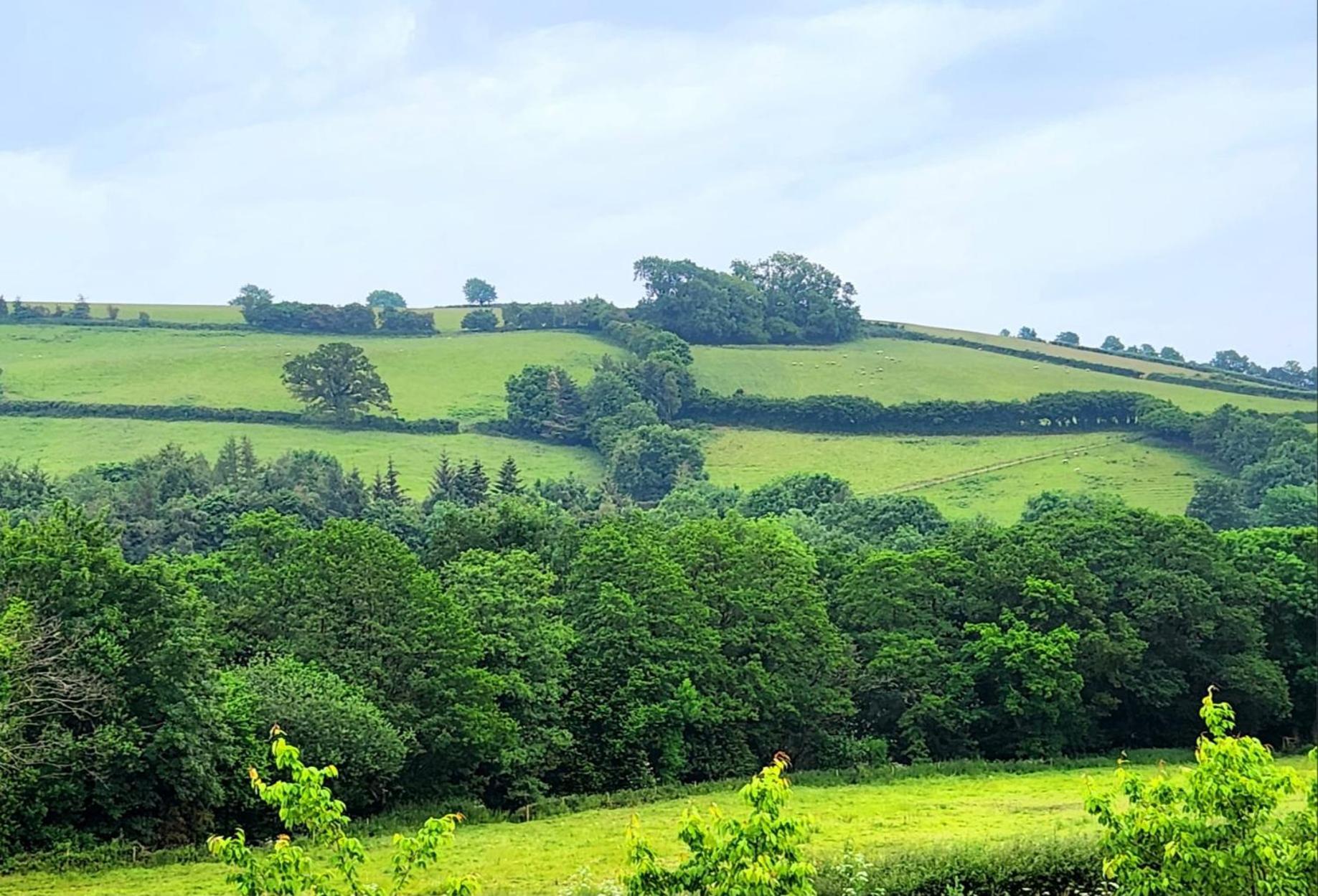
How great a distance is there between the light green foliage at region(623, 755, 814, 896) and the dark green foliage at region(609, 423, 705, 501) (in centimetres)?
9354

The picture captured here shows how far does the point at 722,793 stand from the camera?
166 feet

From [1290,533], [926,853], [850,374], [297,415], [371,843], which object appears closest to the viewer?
[926,853]

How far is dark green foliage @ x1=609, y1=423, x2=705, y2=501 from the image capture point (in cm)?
10950

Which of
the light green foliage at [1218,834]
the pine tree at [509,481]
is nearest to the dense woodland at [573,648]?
the pine tree at [509,481]

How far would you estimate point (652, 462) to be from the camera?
363 feet

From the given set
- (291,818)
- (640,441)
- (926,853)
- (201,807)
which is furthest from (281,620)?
(640,441)

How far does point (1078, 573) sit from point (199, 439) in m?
69.2

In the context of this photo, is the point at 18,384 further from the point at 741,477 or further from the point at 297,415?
the point at 741,477

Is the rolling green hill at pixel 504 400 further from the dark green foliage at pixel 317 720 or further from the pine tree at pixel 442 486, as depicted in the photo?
the dark green foliage at pixel 317 720

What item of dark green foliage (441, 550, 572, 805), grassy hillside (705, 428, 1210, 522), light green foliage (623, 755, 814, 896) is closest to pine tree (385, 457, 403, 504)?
grassy hillside (705, 428, 1210, 522)

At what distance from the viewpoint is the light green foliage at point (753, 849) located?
1382 centimetres

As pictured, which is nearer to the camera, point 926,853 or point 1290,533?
point 926,853

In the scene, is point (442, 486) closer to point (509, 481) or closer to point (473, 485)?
point (473, 485)

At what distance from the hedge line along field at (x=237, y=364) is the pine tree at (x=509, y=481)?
18.1 metres
